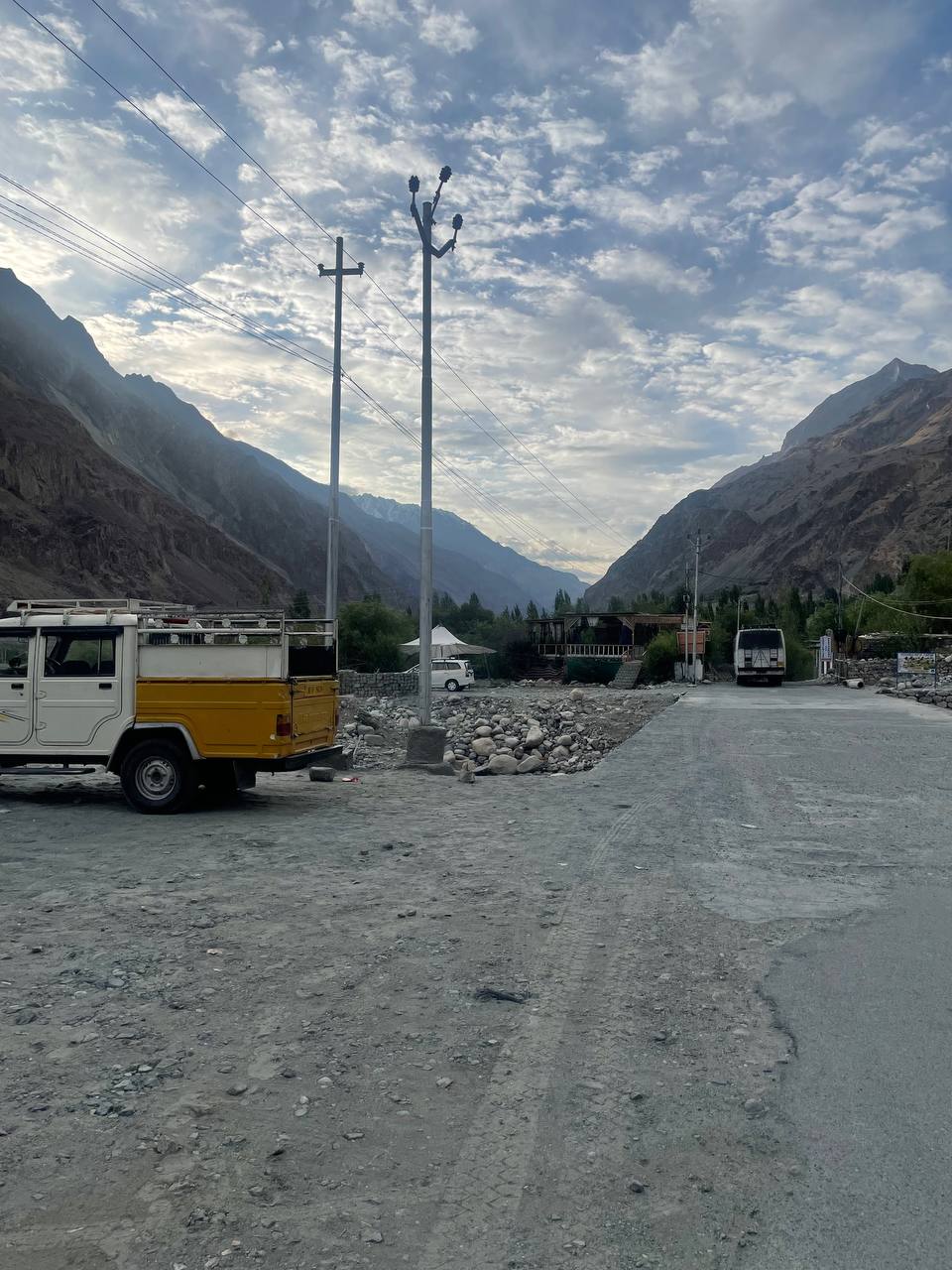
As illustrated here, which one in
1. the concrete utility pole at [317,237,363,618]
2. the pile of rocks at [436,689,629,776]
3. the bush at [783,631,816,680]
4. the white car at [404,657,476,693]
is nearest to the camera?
the pile of rocks at [436,689,629,776]

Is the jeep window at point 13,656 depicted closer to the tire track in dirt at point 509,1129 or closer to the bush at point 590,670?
the tire track in dirt at point 509,1129

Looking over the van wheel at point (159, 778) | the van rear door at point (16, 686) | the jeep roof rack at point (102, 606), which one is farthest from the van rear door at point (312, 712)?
the van rear door at point (16, 686)

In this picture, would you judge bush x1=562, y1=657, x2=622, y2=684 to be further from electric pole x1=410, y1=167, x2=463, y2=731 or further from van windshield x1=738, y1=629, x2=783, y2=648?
electric pole x1=410, y1=167, x2=463, y2=731

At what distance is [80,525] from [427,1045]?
12170 centimetres

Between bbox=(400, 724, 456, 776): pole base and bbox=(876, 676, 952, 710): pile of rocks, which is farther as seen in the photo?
bbox=(876, 676, 952, 710): pile of rocks

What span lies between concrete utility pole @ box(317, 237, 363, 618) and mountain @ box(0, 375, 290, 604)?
7113 centimetres

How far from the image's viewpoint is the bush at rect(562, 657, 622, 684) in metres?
64.4

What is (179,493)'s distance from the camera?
19488 centimetres

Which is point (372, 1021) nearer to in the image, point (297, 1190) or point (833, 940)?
point (297, 1190)

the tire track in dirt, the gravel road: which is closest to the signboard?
the gravel road

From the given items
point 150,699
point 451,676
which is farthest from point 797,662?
point 150,699

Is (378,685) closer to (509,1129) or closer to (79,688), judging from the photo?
(79,688)

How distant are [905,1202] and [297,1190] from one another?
2101 millimetres

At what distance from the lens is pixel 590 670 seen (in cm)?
6456
